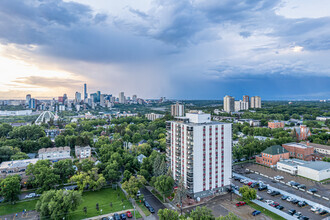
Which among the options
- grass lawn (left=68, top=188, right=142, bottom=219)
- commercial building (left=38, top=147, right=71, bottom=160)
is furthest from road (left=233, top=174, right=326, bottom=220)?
commercial building (left=38, top=147, right=71, bottom=160)

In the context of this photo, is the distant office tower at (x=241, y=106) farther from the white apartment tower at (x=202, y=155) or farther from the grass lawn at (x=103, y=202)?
the grass lawn at (x=103, y=202)

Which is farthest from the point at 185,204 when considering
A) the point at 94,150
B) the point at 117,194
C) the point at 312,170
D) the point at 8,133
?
the point at 8,133

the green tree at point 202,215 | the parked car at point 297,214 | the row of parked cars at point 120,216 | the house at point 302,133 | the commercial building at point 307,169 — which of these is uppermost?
the house at point 302,133

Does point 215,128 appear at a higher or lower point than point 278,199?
higher

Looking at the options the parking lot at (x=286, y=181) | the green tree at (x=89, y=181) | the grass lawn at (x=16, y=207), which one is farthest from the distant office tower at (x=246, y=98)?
the grass lawn at (x=16, y=207)

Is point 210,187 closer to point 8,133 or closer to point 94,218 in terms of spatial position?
point 94,218

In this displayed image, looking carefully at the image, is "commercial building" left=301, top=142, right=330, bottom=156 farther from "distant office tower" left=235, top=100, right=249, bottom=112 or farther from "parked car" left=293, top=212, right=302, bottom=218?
"distant office tower" left=235, top=100, right=249, bottom=112
